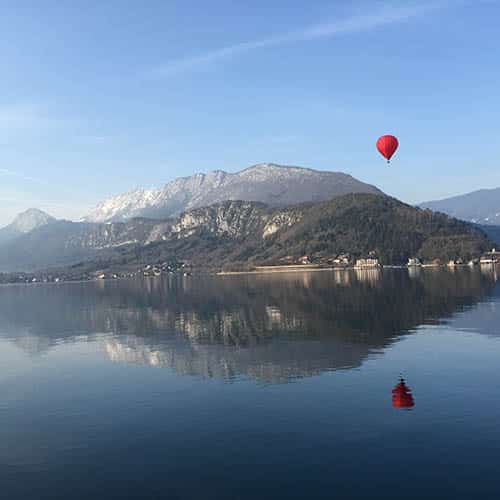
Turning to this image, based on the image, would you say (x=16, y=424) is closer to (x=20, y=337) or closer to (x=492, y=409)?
(x=492, y=409)

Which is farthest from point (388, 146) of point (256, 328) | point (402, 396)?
point (402, 396)

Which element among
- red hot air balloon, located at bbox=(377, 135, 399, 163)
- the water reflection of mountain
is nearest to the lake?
the water reflection of mountain

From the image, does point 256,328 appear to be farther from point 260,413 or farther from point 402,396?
point 260,413

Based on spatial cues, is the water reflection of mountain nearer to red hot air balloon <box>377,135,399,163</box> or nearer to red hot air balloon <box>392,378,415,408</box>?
red hot air balloon <box>392,378,415,408</box>

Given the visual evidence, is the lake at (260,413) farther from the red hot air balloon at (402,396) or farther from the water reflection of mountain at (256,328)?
the water reflection of mountain at (256,328)

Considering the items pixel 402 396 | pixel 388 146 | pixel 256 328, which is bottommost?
pixel 402 396

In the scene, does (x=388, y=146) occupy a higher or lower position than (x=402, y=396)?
higher

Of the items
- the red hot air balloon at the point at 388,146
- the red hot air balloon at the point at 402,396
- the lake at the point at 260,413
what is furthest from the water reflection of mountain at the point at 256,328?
the red hot air balloon at the point at 388,146
